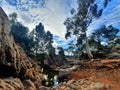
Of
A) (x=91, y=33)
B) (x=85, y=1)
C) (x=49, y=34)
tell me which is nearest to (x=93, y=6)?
(x=85, y=1)

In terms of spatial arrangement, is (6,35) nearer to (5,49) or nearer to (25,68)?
(5,49)

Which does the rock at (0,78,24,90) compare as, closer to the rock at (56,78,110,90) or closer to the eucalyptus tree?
the rock at (56,78,110,90)

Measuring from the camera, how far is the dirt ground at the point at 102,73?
18.3 m

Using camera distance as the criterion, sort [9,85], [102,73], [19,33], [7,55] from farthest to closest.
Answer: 1. [19,33]
2. [102,73]
3. [7,55]
4. [9,85]

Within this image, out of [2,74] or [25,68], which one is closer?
[2,74]

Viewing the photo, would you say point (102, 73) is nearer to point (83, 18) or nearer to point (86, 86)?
point (86, 86)

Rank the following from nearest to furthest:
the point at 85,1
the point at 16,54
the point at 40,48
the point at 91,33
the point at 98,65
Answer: the point at 16,54 → the point at 98,65 → the point at 85,1 → the point at 91,33 → the point at 40,48

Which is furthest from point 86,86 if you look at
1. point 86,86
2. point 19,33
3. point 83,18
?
point 19,33

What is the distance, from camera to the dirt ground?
18.3 meters

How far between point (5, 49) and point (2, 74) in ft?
6.66

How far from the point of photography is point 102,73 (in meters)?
21.2

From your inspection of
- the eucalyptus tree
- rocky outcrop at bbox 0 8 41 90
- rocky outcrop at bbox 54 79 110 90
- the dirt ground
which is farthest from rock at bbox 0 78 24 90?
the eucalyptus tree

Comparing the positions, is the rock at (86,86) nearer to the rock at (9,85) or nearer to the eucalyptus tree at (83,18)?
the rock at (9,85)

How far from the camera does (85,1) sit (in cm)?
5278
